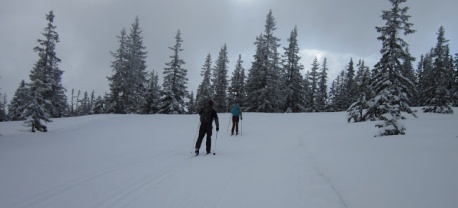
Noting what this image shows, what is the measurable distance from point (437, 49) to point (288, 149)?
37467 mm

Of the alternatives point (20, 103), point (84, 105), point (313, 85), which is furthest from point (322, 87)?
point (84, 105)

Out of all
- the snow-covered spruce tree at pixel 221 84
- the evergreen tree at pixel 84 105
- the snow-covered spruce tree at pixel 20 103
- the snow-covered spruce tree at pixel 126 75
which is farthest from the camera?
the evergreen tree at pixel 84 105

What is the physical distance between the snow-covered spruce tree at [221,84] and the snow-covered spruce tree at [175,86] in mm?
9420

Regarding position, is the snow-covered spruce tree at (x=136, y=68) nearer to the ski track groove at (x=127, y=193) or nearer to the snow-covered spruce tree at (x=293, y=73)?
the snow-covered spruce tree at (x=293, y=73)

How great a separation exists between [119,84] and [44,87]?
15033 mm

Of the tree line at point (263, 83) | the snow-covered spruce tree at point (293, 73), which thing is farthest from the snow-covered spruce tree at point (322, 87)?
the snow-covered spruce tree at point (293, 73)

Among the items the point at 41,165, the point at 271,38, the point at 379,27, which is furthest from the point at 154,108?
the point at 41,165

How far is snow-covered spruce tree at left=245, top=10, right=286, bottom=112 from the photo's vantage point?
1576 inches

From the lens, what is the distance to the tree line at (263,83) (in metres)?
19.3

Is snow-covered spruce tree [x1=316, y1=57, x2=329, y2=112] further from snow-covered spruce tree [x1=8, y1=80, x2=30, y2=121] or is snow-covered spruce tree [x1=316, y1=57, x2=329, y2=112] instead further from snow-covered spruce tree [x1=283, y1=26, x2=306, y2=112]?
snow-covered spruce tree [x1=8, y1=80, x2=30, y2=121]

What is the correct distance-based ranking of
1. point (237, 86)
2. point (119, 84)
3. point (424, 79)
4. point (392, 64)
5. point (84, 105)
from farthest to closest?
point (84, 105)
point (237, 86)
point (424, 79)
point (119, 84)
point (392, 64)

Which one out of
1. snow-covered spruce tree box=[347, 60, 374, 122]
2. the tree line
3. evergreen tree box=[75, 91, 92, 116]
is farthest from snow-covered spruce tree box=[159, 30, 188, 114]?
evergreen tree box=[75, 91, 92, 116]

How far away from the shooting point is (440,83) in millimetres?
29766

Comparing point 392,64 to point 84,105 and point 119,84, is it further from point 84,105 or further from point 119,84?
point 84,105
